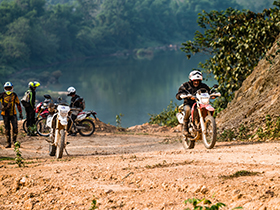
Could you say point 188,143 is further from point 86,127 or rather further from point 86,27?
point 86,27

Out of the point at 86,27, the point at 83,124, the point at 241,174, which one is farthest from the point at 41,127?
the point at 86,27

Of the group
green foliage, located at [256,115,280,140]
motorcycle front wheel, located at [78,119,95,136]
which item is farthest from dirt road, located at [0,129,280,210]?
motorcycle front wheel, located at [78,119,95,136]

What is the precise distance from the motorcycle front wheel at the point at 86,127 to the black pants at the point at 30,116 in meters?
1.58

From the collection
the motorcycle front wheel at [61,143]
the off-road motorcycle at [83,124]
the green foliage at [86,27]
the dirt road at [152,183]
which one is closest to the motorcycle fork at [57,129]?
the motorcycle front wheel at [61,143]

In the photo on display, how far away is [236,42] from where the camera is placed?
14750mm

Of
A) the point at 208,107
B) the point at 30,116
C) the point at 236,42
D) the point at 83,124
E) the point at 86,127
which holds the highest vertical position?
the point at 236,42

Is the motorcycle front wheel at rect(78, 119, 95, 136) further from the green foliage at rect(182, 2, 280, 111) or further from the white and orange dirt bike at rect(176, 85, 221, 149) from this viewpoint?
the white and orange dirt bike at rect(176, 85, 221, 149)

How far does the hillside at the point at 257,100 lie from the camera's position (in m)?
9.08

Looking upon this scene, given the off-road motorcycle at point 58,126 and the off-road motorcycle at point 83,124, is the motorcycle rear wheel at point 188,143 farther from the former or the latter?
the off-road motorcycle at point 83,124

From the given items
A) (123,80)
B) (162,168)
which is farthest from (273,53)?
(123,80)

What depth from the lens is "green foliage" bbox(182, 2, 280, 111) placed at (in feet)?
43.4

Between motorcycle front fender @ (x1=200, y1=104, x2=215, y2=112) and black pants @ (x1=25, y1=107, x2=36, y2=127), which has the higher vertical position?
black pants @ (x1=25, y1=107, x2=36, y2=127)

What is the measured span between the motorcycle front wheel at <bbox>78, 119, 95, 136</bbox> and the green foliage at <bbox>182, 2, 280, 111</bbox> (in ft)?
18.0

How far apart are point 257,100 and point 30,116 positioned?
23.8 feet
